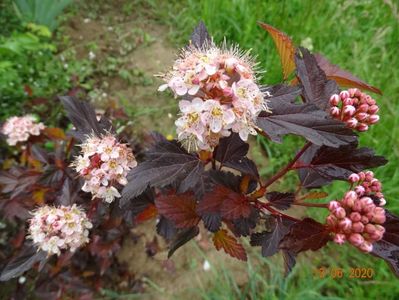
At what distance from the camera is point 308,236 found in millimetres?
747

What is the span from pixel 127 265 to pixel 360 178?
4.81ft

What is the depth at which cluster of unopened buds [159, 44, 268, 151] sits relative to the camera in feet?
2.37

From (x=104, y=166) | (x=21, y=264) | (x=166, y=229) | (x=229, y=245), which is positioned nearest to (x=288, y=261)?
(x=229, y=245)

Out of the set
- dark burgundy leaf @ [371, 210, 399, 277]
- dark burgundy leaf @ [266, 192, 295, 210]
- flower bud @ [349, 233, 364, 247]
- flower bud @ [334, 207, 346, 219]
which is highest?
flower bud @ [334, 207, 346, 219]

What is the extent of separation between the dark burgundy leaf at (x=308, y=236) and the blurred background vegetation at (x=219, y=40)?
3.58 ft

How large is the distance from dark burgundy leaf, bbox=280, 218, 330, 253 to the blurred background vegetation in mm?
1090

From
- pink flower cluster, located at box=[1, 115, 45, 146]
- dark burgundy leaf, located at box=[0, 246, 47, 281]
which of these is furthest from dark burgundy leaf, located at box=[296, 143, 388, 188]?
pink flower cluster, located at box=[1, 115, 45, 146]

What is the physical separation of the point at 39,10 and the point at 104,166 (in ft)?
6.54

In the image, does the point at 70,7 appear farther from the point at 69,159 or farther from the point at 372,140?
the point at 372,140

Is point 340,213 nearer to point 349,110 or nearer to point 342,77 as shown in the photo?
point 349,110

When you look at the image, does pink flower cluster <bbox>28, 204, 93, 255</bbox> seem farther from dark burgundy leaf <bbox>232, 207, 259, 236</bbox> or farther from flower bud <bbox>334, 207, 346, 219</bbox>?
flower bud <bbox>334, 207, 346, 219</bbox>

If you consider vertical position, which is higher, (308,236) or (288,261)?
(308,236)
